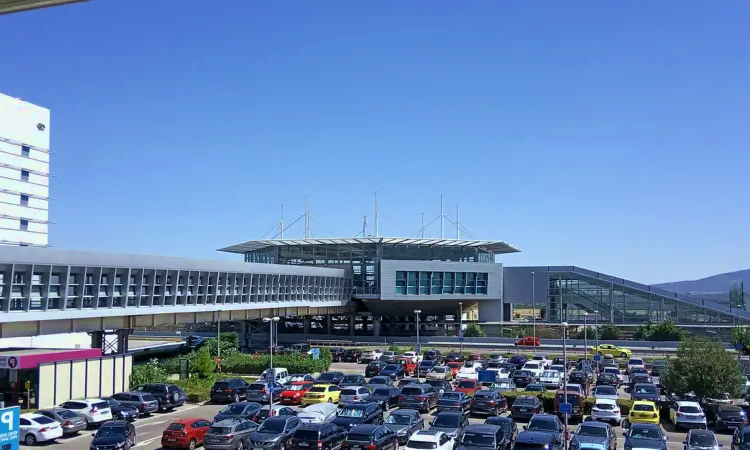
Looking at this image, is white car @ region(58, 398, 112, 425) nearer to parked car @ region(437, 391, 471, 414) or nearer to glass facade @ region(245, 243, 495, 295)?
parked car @ region(437, 391, 471, 414)

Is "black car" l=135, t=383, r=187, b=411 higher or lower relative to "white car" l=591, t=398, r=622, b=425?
lower

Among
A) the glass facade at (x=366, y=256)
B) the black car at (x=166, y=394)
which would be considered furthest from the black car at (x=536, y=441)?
the glass facade at (x=366, y=256)

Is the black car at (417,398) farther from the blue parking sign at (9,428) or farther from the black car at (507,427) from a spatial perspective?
the blue parking sign at (9,428)

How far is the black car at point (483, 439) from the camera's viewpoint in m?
25.2

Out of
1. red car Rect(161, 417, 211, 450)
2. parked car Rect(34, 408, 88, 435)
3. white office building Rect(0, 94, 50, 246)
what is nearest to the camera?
red car Rect(161, 417, 211, 450)

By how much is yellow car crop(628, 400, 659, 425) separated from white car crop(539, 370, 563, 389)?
398 inches

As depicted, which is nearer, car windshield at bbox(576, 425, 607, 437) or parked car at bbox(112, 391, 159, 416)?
car windshield at bbox(576, 425, 607, 437)

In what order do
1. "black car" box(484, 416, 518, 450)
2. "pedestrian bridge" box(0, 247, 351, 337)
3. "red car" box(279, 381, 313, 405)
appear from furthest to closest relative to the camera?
"red car" box(279, 381, 313, 405)
"pedestrian bridge" box(0, 247, 351, 337)
"black car" box(484, 416, 518, 450)

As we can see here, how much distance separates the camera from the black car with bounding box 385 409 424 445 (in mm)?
28516

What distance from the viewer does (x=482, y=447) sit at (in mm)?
25031

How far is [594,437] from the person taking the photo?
25.7 meters

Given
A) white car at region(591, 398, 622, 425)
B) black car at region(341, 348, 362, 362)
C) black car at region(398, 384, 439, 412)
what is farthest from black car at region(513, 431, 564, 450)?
black car at region(341, 348, 362, 362)

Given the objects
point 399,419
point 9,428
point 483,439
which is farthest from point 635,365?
point 9,428

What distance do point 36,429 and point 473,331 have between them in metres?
70.0
